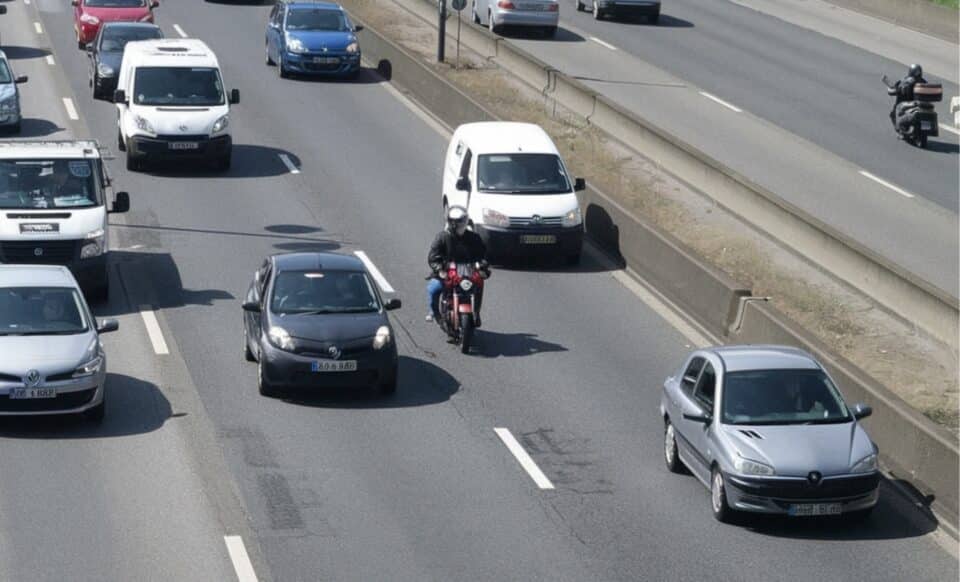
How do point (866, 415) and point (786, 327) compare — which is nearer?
point (866, 415)

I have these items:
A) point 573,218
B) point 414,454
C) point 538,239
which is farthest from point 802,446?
point 573,218

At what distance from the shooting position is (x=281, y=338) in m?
19.9

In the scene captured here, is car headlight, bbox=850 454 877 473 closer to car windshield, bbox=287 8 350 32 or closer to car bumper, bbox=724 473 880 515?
car bumper, bbox=724 473 880 515

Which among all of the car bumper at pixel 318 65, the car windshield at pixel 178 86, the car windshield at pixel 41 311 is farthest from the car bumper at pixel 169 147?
the car windshield at pixel 41 311

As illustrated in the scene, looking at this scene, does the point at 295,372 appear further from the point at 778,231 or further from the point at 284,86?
the point at 284,86

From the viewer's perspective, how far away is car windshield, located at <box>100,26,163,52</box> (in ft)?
127

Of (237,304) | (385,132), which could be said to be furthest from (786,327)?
(385,132)

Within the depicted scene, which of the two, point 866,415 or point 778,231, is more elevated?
point 866,415

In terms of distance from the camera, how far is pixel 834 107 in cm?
4116

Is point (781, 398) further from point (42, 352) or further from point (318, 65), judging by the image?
point (318, 65)

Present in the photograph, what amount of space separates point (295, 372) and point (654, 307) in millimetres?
7231

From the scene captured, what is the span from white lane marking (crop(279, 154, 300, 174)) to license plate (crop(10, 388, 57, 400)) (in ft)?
49.7

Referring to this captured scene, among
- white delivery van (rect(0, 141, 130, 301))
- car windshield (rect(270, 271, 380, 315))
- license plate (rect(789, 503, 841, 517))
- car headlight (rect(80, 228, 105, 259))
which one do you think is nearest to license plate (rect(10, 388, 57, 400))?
car windshield (rect(270, 271, 380, 315))

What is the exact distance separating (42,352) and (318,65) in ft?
77.1
